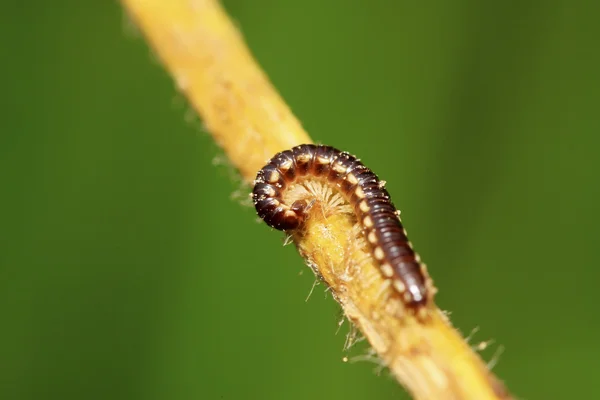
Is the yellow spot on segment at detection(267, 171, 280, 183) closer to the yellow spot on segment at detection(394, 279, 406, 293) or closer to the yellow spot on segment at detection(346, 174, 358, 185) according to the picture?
the yellow spot on segment at detection(346, 174, 358, 185)

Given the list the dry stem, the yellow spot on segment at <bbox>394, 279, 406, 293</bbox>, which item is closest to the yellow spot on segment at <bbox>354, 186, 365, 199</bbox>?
the dry stem

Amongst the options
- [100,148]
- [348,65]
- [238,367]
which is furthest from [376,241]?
[100,148]

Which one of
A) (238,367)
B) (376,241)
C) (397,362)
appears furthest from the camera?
(238,367)

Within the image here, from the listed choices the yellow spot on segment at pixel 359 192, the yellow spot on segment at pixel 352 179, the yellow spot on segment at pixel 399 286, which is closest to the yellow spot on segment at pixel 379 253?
the yellow spot on segment at pixel 399 286

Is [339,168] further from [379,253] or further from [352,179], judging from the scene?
[379,253]

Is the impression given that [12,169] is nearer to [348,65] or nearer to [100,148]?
[100,148]

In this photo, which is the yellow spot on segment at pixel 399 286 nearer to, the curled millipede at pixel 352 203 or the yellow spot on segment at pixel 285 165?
the curled millipede at pixel 352 203
